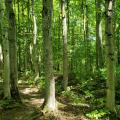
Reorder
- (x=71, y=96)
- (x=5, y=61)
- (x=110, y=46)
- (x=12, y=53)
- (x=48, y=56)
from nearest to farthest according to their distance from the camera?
(x=110, y=46), (x=48, y=56), (x=5, y=61), (x=12, y=53), (x=71, y=96)

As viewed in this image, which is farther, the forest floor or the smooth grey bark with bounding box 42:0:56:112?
the smooth grey bark with bounding box 42:0:56:112

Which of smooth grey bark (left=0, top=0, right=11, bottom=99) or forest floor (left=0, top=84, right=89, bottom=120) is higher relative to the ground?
smooth grey bark (left=0, top=0, right=11, bottom=99)

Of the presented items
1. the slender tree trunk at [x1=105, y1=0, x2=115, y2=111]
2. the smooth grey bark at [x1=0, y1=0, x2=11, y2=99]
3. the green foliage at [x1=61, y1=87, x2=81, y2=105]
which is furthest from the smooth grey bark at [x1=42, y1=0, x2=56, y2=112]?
the smooth grey bark at [x1=0, y1=0, x2=11, y2=99]

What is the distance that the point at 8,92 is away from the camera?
10.8 meters

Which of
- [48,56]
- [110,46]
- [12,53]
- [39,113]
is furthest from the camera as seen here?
[12,53]

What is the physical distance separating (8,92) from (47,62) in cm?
272

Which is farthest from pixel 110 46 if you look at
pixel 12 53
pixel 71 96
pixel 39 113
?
pixel 71 96

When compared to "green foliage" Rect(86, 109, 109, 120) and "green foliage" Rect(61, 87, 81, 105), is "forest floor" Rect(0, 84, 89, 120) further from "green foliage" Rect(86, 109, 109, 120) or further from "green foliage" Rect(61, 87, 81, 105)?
"green foliage" Rect(61, 87, 81, 105)

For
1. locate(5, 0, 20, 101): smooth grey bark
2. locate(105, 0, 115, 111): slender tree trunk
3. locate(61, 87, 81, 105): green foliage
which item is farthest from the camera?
locate(61, 87, 81, 105): green foliage

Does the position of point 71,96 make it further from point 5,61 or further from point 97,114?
point 97,114

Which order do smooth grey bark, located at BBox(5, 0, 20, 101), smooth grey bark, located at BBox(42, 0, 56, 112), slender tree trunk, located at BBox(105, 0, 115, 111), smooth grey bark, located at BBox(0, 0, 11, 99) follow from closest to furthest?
slender tree trunk, located at BBox(105, 0, 115, 111)
smooth grey bark, located at BBox(42, 0, 56, 112)
smooth grey bark, located at BBox(0, 0, 11, 99)
smooth grey bark, located at BBox(5, 0, 20, 101)

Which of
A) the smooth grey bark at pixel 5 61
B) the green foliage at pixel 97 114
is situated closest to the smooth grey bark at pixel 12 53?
the smooth grey bark at pixel 5 61

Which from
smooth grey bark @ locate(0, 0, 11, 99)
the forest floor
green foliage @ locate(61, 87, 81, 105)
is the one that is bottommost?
green foliage @ locate(61, 87, 81, 105)

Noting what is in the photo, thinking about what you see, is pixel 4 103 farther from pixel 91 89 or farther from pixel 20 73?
pixel 20 73
